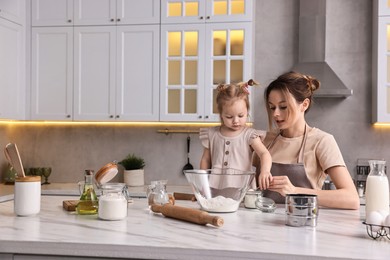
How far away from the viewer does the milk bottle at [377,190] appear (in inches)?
65.5

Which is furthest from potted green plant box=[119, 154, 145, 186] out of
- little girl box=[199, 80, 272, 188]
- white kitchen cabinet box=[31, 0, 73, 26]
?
little girl box=[199, 80, 272, 188]

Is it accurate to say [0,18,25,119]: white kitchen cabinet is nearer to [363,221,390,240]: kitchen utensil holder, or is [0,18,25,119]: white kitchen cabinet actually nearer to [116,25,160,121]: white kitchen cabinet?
[116,25,160,121]: white kitchen cabinet

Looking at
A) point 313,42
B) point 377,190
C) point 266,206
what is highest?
point 313,42

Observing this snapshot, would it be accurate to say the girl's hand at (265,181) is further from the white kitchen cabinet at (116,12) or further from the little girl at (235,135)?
the white kitchen cabinet at (116,12)

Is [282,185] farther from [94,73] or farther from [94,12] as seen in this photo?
[94,12]

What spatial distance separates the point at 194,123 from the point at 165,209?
247 centimetres

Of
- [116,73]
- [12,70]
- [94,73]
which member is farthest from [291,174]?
[12,70]

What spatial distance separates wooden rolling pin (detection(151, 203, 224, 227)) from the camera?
5.15 feet

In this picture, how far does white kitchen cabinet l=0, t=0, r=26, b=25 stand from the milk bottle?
3.38 m

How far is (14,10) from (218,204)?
10.3 ft

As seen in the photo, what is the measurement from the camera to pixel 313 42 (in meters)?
4.08

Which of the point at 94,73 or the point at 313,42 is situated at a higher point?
the point at 313,42

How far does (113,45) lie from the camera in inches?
163

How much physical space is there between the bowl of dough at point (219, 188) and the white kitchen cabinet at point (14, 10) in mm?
2921
